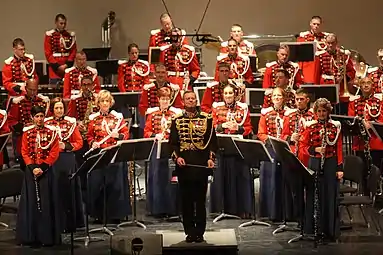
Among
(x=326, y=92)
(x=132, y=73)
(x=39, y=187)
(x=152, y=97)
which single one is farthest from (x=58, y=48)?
(x=326, y=92)

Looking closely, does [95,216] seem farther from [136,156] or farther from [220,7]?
[220,7]

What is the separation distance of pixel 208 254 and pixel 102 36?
328 inches

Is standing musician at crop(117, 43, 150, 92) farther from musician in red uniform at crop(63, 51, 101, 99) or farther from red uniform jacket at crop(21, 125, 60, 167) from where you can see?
red uniform jacket at crop(21, 125, 60, 167)

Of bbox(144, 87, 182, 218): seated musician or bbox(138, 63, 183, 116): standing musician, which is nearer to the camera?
bbox(144, 87, 182, 218): seated musician

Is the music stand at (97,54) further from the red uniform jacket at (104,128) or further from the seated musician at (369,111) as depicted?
the seated musician at (369,111)

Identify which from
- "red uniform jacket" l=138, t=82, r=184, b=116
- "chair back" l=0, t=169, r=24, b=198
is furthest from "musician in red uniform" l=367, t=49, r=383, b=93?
"chair back" l=0, t=169, r=24, b=198

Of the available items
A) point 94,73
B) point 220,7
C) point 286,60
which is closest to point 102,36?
point 220,7

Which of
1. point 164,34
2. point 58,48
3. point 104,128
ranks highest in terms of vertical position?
point 164,34

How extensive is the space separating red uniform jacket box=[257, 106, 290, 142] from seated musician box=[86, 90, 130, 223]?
1.64m

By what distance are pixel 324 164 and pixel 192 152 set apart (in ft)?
5.19

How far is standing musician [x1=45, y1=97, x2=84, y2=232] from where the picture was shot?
993cm

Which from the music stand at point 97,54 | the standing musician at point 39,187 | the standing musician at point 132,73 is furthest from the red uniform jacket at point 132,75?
the standing musician at point 39,187

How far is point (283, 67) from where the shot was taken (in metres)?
11.9

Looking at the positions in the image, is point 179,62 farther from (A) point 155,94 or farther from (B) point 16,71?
(B) point 16,71
